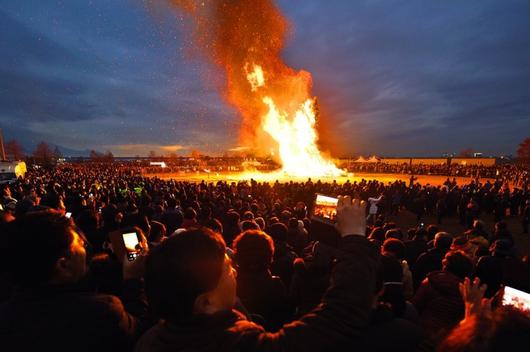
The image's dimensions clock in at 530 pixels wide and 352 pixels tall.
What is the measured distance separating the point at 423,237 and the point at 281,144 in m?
46.9

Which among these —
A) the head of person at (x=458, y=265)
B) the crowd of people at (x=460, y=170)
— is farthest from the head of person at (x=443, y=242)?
the crowd of people at (x=460, y=170)

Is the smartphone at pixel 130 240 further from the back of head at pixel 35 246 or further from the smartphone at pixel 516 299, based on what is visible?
the smartphone at pixel 516 299

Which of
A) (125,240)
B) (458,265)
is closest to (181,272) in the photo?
(125,240)

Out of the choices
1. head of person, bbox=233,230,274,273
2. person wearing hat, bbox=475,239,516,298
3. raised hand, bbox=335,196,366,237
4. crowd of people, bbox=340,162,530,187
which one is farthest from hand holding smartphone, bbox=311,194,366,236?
crowd of people, bbox=340,162,530,187

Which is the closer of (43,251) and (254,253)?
(43,251)

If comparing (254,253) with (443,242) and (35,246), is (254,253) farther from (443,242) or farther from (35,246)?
(443,242)

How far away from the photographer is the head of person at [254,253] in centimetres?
292

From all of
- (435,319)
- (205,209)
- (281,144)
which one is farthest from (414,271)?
(281,144)

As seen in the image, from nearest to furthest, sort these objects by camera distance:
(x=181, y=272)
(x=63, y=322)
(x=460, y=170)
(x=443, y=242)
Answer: (x=181, y=272) < (x=63, y=322) < (x=443, y=242) < (x=460, y=170)

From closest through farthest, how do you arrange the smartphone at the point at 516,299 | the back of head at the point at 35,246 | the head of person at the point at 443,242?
the back of head at the point at 35,246 → the smartphone at the point at 516,299 → the head of person at the point at 443,242

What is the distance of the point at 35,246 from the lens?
159 centimetres

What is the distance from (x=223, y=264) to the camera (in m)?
1.39

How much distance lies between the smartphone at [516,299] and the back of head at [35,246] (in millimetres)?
3659

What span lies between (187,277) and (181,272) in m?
0.04
